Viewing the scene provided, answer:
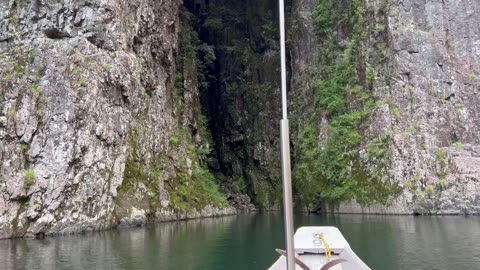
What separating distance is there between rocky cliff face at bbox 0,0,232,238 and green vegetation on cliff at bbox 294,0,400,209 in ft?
30.8

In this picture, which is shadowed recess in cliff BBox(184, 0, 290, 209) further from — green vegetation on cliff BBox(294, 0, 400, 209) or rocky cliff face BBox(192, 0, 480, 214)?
green vegetation on cliff BBox(294, 0, 400, 209)

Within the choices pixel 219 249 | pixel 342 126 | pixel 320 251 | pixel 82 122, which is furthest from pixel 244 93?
pixel 320 251

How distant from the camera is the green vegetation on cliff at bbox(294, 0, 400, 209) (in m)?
29.8

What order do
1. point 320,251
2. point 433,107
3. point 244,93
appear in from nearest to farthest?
1. point 320,251
2. point 433,107
3. point 244,93

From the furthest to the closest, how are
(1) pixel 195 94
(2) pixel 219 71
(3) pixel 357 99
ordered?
(2) pixel 219 71, (1) pixel 195 94, (3) pixel 357 99

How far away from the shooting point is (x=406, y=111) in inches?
1179

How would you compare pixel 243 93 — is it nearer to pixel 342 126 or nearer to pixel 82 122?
pixel 342 126

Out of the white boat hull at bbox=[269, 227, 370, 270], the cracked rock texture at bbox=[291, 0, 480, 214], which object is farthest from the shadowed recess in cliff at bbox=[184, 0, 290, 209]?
the white boat hull at bbox=[269, 227, 370, 270]

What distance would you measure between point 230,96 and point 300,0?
10.0 metres

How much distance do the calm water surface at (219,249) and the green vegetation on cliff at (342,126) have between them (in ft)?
33.2

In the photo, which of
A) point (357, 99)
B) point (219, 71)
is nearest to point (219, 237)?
point (357, 99)

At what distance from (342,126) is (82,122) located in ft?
59.1

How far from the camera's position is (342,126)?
32438mm

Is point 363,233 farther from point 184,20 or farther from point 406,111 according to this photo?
point 184,20
